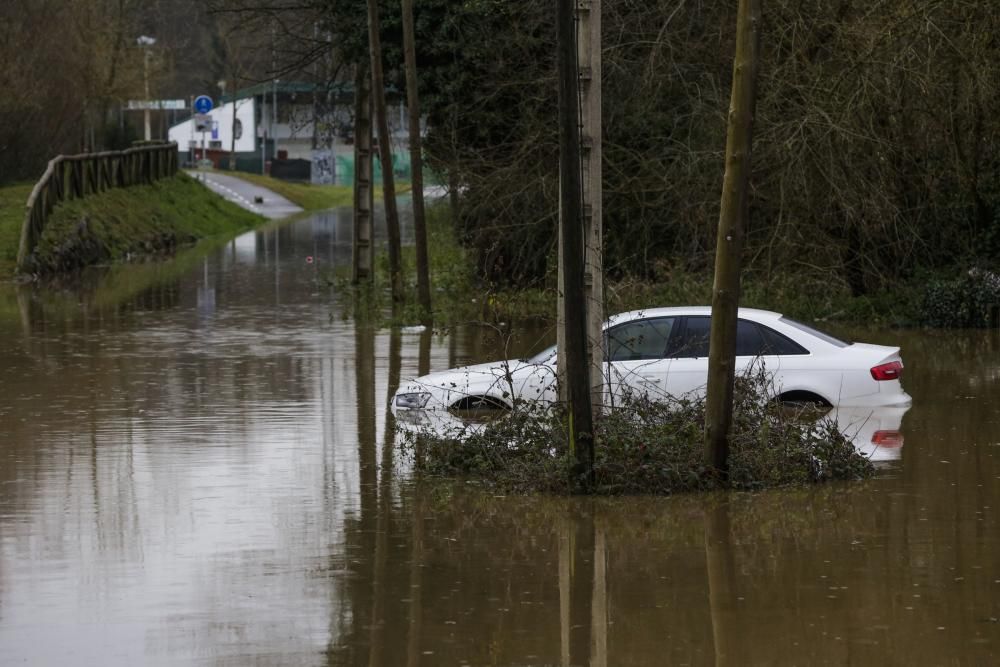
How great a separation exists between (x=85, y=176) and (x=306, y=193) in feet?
137

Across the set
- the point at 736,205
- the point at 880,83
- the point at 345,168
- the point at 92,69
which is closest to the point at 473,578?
the point at 736,205

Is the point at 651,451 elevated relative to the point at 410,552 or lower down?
elevated

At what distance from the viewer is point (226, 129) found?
113 m

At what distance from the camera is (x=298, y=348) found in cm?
2347

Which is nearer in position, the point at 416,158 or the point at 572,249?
the point at 572,249

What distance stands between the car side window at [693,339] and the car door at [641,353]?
4.2 inches

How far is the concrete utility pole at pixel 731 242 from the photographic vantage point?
12.3 meters

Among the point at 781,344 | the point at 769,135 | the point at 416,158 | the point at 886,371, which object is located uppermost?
the point at 769,135

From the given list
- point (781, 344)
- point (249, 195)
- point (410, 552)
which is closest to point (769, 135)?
point (781, 344)

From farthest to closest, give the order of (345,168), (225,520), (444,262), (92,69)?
(345,168) < (92,69) < (444,262) < (225,520)

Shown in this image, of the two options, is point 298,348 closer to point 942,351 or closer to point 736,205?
point 942,351

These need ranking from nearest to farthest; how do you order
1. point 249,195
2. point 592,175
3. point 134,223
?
point 592,175, point 134,223, point 249,195

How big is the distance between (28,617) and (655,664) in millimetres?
3511

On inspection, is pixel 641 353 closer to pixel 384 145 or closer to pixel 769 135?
pixel 769 135
